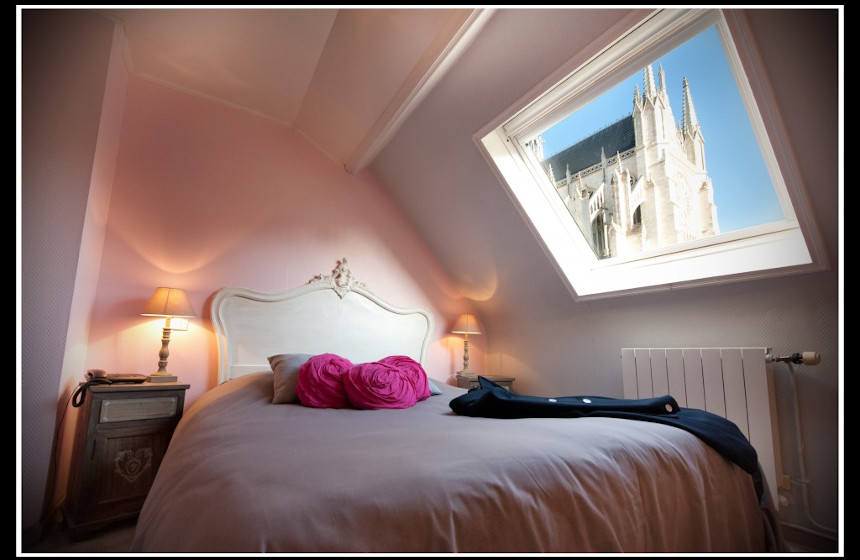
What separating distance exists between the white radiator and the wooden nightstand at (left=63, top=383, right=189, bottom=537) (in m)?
2.70

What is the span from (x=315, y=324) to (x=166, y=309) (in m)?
0.97

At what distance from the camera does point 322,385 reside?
6.66 feet

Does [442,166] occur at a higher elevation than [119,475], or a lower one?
higher

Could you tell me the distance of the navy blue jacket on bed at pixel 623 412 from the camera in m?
1.40

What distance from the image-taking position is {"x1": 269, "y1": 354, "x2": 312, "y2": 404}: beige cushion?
205cm

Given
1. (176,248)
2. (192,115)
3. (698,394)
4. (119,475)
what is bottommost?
(119,475)

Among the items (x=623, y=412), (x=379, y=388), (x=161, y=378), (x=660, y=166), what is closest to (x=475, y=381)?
(x=379, y=388)

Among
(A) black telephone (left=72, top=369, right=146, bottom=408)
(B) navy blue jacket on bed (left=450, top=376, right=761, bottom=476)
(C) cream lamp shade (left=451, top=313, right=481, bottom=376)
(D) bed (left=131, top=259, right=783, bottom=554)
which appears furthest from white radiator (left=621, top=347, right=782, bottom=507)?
(A) black telephone (left=72, top=369, right=146, bottom=408)

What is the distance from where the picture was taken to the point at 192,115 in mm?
2865

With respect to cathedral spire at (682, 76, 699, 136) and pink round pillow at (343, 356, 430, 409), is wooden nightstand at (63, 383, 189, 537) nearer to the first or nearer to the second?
pink round pillow at (343, 356, 430, 409)

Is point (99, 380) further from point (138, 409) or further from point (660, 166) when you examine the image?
point (660, 166)

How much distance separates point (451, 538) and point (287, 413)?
1.12 m

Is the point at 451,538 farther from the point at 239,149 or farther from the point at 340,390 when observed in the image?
the point at 239,149

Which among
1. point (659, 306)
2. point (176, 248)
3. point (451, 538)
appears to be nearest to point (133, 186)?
point (176, 248)
